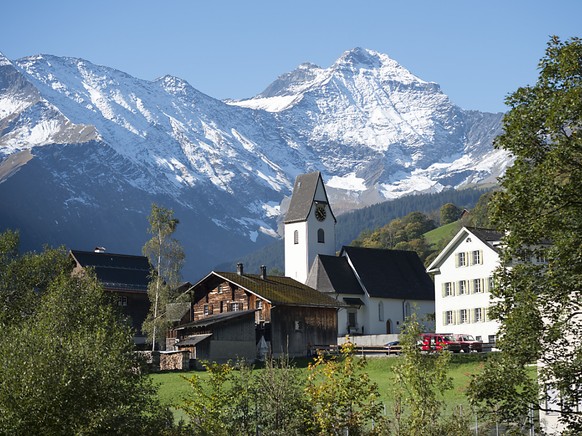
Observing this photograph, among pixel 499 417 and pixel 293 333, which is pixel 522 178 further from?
pixel 293 333

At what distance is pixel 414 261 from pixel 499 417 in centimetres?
7516

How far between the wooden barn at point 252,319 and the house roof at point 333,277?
415 inches

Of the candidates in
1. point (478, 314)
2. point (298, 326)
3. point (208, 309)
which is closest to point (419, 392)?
point (298, 326)

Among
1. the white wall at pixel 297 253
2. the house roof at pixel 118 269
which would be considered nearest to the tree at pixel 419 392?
the house roof at pixel 118 269

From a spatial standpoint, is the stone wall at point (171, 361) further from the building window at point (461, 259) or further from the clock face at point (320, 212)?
the clock face at point (320, 212)

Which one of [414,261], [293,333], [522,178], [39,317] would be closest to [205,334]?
[293,333]

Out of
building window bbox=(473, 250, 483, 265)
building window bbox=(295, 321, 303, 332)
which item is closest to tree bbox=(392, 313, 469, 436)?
building window bbox=(295, 321, 303, 332)

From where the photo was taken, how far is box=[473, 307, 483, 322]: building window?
269 feet

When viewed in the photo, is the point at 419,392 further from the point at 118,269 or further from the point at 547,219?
the point at 118,269

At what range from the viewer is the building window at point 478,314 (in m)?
81.9

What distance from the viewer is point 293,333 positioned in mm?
78562

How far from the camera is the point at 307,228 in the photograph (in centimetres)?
11300

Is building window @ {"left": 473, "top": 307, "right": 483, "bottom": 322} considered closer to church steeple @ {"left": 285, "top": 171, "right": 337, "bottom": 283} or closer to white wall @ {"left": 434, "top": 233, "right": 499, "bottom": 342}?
white wall @ {"left": 434, "top": 233, "right": 499, "bottom": 342}

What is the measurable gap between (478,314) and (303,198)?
121 feet
